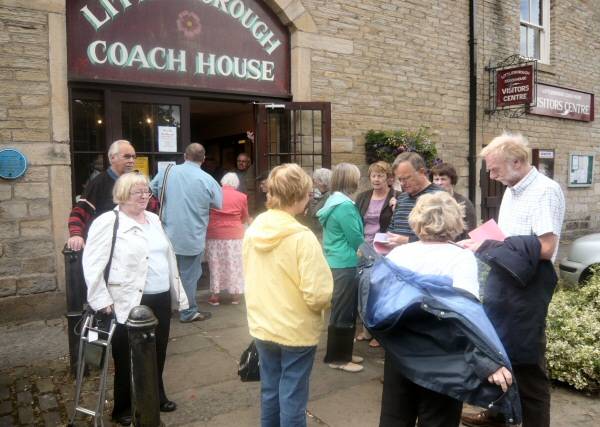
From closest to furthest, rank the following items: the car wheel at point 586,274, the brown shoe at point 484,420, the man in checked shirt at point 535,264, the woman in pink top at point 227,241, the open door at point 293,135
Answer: the man in checked shirt at point 535,264 → the brown shoe at point 484,420 → the woman in pink top at point 227,241 → the car wheel at point 586,274 → the open door at point 293,135

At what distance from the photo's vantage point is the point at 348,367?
4125 millimetres

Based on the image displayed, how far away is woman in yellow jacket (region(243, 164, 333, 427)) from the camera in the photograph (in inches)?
98.0

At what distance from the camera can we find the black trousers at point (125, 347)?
3.12 metres

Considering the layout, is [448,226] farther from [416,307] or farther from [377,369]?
[377,369]

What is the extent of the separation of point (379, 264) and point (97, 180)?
2.93 metres

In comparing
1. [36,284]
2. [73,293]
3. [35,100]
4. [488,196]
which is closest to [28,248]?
[36,284]

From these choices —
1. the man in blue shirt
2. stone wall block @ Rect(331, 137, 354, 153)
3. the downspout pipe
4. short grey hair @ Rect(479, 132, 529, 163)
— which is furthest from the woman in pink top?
the downspout pipe

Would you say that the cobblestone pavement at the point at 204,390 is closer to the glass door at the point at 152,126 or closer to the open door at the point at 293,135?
the glass door at the point at 152,126

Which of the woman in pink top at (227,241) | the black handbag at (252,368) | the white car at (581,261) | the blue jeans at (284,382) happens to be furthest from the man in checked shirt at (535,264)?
the white car at (581,261)

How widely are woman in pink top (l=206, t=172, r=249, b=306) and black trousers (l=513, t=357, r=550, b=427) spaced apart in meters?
3.81

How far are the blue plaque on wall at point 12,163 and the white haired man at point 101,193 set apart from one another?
1.50 m

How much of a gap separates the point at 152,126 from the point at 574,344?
16.9 ft

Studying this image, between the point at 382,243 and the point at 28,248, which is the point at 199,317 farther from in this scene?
the point at 382,243

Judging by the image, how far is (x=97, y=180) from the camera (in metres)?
4.35
